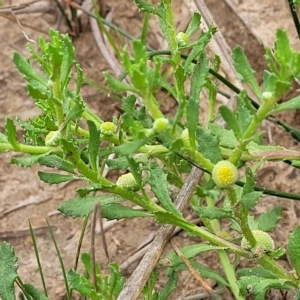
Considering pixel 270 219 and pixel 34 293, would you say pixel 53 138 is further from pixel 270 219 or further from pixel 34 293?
pixel 270 219

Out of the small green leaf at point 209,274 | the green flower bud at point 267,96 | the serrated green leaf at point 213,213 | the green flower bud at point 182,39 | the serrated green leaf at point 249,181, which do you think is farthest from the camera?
the small green leaf at point 209,274

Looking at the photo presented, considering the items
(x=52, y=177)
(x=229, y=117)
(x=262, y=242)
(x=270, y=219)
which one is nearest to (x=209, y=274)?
(x=270, y=219)

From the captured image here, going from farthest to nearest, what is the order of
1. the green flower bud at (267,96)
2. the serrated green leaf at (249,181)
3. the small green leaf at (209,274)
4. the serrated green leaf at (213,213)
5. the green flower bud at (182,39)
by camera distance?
1. the small green leaf at (209,274)
2. the green flower bud at (182,39)
3. the serrated green leaf at (213,213)
4. the serrated green leaf at (249,181)
5. the green flower bud at (267,96)

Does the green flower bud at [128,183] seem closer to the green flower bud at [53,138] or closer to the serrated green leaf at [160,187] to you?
the serrated green leaf at [160,187]

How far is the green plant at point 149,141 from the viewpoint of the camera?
107cm

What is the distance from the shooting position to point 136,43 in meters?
1.02

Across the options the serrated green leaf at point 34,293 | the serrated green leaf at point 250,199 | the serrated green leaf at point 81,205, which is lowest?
the serrated green leaf at point 34,293

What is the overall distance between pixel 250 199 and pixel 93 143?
32 cm

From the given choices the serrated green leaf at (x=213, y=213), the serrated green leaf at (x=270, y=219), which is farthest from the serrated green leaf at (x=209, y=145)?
the serrated green leaf at (x=270, y=219)

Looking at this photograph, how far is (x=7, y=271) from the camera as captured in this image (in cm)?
145

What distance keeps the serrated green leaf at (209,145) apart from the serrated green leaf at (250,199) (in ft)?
0.31

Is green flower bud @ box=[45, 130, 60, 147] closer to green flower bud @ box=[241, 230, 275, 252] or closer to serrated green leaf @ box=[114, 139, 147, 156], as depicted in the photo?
serrated green leaf @ box=[114, 139, 147, 156]

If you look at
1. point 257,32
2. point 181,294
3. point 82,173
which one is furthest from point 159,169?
point 257,32

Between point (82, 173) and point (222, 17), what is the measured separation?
1408 millimetres
